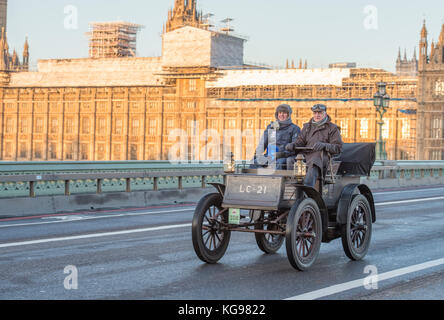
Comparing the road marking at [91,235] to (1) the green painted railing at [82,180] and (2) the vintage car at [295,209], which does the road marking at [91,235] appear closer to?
(2) the vintage car at [295,209]

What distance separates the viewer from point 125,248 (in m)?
10.4

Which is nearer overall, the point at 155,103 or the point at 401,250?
the point at 401,250

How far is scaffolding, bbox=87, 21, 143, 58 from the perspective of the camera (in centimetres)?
10394

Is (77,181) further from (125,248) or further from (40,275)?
(40,275)

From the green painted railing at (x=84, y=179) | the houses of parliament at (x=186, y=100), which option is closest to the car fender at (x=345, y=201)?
the green painted railing at (x=84, y=179)

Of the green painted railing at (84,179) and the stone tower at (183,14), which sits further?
the stone tower at (183,14)

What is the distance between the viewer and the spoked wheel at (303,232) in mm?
8094

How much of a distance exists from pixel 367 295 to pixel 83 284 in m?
2.93

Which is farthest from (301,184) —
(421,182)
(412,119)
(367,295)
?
(412,119)

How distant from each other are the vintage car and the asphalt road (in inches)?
10.0

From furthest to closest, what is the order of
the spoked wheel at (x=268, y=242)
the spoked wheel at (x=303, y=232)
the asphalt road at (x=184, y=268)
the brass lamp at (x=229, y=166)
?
the spoked wheel at (x=268, y=242) → the brass lamp at (x=229, y=166) → the spoked wheel at (x=303, y=232) → the asphalt road at (x=184, y=268)

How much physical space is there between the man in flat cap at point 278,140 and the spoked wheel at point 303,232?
0.92m
